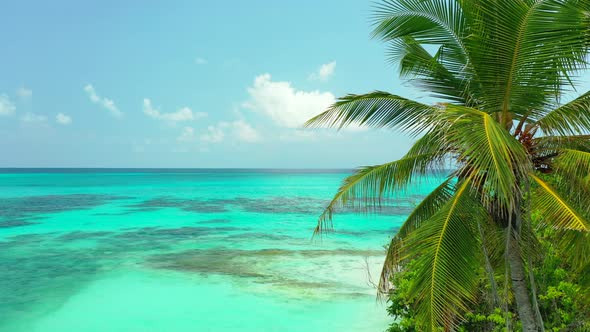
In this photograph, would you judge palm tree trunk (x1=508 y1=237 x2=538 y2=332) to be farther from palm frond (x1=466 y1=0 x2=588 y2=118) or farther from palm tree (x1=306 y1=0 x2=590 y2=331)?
palm frond (x1=466 y1=0 x2=588 y2=118)

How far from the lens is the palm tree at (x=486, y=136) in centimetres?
403

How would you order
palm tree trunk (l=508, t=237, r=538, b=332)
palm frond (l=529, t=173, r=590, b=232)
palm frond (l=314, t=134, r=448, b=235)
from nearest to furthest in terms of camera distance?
palm frond (l=529, t=173, r=590, b=232) → palm tree trunk (l=508, t=237, r=538, b=332) → palm frond (l=314, t=134, r=448, b=235)

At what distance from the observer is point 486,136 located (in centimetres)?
364

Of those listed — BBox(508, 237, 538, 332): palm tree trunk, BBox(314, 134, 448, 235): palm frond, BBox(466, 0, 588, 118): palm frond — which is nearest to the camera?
BBox(466, 0, 588, 118): palm frond

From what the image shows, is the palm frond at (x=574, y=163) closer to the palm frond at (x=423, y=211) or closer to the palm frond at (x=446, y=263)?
the palm frond at (x=446, y=263)

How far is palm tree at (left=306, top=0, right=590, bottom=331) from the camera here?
4031mm

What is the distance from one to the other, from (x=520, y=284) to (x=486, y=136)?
7.01 ft

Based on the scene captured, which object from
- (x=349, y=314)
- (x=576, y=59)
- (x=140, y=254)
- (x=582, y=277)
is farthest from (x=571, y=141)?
(x=140, y=254)

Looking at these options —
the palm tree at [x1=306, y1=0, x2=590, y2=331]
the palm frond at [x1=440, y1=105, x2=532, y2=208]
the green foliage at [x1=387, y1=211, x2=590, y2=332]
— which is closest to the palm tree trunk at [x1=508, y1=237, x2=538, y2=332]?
the palm tree at [x1=306, y1=0, x2=590, y2=331]

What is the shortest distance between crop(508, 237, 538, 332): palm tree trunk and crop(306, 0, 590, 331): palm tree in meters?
0.01

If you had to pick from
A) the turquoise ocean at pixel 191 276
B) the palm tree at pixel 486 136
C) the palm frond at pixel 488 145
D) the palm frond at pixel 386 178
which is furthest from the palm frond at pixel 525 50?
the turquoise ocean at pixel 191 276

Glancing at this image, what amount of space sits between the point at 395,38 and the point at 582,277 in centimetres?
344

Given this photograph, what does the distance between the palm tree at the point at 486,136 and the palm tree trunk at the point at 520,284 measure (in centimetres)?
1

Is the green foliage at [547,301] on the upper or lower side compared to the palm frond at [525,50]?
lower
